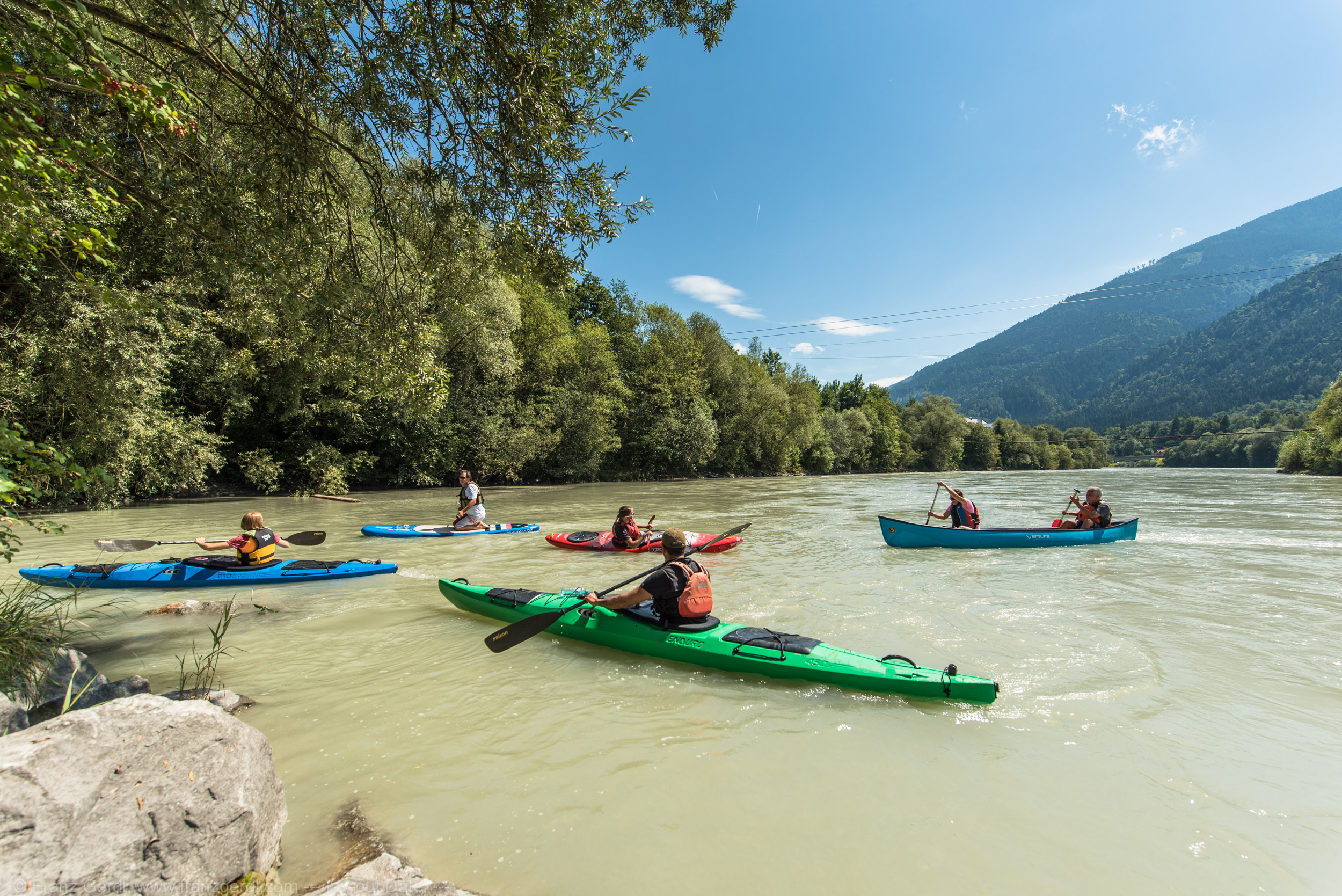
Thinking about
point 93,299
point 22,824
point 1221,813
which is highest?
point 93,299

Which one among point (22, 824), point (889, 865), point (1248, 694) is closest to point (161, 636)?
point (22, 824)

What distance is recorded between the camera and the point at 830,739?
382cm

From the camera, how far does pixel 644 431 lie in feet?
115

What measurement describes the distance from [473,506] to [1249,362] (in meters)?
194

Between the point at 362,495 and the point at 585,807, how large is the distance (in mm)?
22299

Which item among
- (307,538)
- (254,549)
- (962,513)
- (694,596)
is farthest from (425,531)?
(962,513)

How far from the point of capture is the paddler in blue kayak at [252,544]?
769 centimetres

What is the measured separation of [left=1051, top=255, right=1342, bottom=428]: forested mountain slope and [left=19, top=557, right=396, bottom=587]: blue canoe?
158996mm

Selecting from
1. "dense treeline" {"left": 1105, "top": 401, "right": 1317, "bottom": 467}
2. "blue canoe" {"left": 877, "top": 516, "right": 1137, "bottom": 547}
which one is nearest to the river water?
"blue canoe" {"left": 877, "top": 516, "right": 1137, "bottom": 547}

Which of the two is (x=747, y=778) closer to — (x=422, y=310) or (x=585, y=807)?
(x=585, y=807)

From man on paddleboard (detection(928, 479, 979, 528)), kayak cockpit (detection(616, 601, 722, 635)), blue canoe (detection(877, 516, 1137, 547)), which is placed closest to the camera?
kayak cockpit (detection(616, 601, 722, 635))

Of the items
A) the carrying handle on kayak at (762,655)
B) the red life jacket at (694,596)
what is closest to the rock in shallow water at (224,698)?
the red life jacket at (694,596)

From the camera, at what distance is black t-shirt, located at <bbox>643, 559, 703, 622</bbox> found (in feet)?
16.8

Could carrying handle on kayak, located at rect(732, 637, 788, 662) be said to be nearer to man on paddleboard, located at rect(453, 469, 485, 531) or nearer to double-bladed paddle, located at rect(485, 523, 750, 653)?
double-bladed paddle, located at rect(485, 523, 750, 653)
